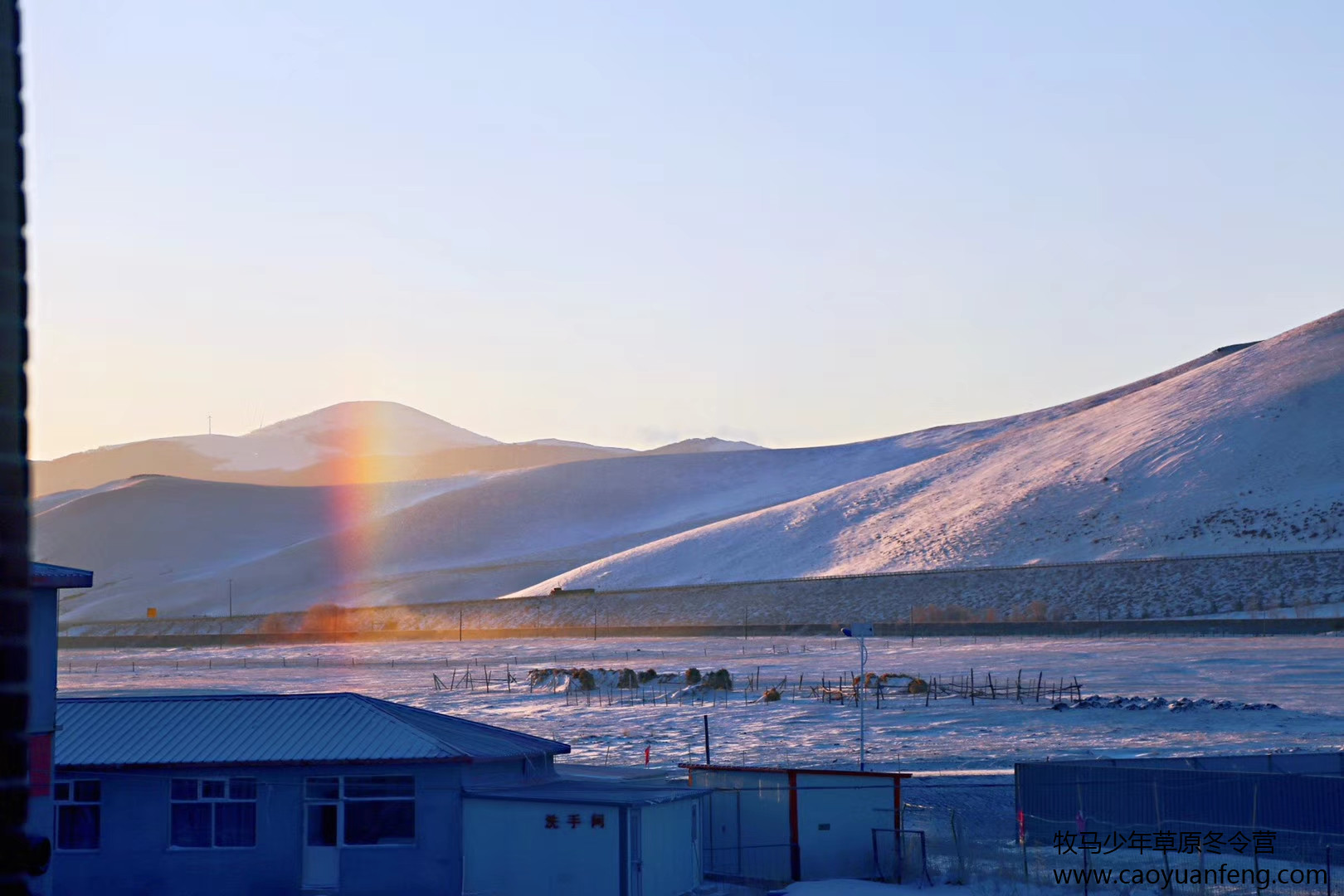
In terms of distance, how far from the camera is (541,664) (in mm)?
83062

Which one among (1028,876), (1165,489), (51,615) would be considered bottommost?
(1028,876)

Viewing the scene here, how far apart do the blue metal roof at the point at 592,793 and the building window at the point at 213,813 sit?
11.4ft

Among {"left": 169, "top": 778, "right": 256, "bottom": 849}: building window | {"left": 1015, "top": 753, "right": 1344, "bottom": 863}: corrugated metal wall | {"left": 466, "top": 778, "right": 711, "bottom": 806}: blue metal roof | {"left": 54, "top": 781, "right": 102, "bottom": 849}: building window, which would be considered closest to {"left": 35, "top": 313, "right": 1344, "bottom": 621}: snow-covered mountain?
{"left": 1015, "top": 753, "right": 1344, "bottom": 863}: corrugated metal wall

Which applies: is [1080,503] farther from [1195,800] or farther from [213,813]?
[213,813]

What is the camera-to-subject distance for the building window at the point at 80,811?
24.2 m

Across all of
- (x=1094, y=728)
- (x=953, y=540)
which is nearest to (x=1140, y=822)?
(x=1094, y=728)

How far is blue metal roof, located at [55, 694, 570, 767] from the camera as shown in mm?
23641

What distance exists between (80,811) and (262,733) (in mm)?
3115

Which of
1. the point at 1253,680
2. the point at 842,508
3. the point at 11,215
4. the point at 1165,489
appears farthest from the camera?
the point at 842,508

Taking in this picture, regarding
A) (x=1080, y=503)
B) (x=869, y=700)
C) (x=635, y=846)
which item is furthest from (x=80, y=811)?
(x=1080, y=503)

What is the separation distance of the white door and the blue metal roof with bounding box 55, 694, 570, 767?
1.12 m

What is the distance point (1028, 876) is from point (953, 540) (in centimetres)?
12010

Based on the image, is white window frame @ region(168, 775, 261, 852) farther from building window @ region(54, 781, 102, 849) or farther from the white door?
building window @ region(54, 781, 102, 849)

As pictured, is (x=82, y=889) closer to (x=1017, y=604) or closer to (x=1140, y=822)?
(x=1140, y=822)
